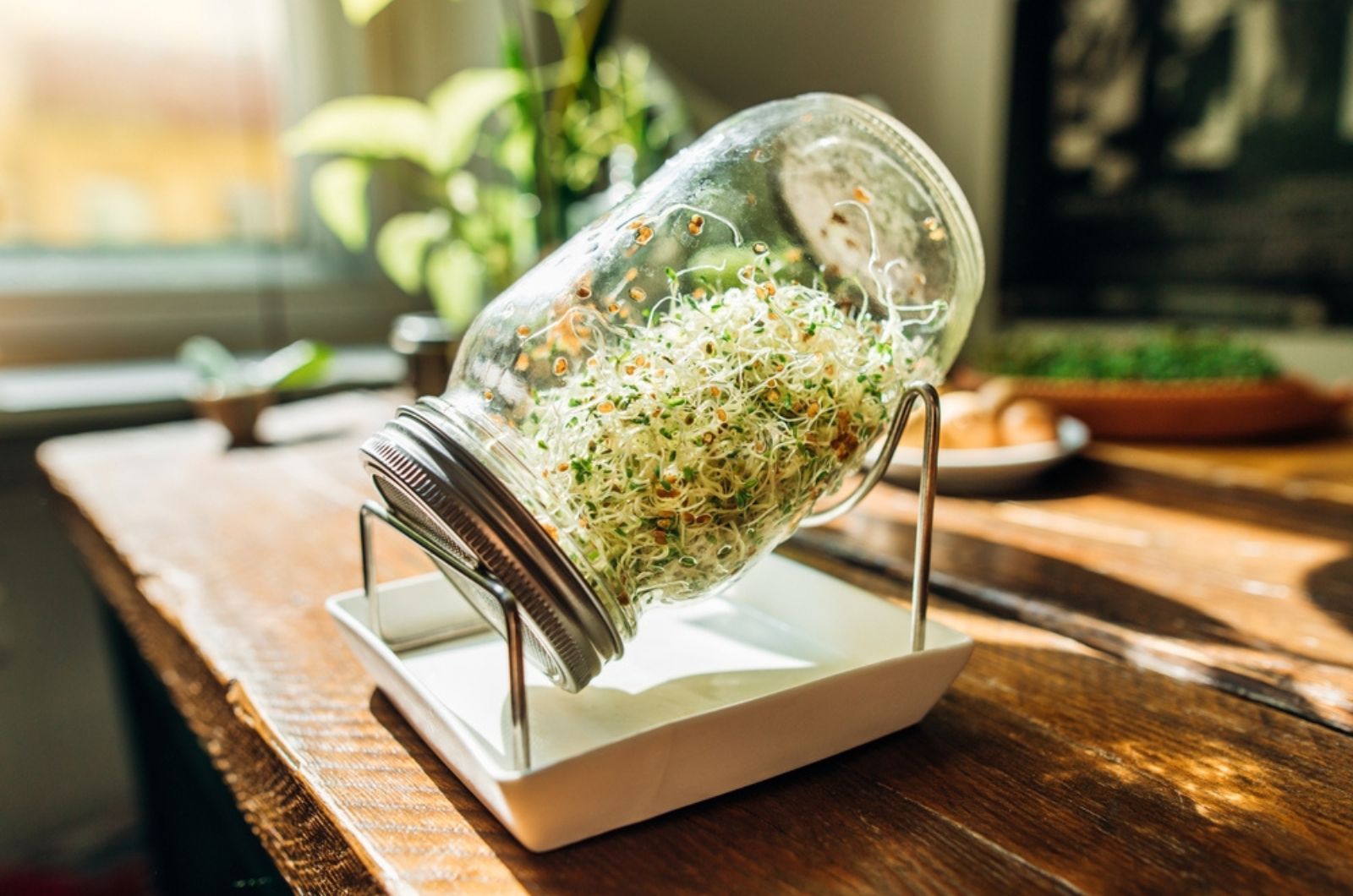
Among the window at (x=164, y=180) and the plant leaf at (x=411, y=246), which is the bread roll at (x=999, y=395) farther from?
the window at (x=164, y=180)

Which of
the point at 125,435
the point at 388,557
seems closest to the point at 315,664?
the point at 388,557

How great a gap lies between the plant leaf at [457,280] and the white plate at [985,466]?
2.15 ft

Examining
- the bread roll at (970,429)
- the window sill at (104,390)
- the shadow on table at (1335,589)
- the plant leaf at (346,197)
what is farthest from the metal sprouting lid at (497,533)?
the window sill at (104,390)

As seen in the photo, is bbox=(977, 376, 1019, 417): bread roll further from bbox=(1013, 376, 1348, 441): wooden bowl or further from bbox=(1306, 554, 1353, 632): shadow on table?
bbox=(1306, 554, 1353, 632): shadow on table

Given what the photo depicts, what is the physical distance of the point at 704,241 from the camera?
1.37 ft

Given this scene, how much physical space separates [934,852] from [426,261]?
1.17 meters

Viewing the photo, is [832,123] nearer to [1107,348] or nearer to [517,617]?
[517,617]

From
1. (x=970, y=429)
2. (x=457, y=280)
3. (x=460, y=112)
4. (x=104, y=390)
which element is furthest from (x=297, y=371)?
(x=970, y=429)

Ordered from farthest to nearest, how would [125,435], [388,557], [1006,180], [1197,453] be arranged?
[1006,180]
[125,435]
[1197,453]
[388,557]

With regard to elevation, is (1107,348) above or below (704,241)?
below

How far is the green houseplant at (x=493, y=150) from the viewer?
46.3 inches

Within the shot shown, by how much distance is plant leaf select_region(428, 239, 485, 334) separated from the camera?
4.18 ft

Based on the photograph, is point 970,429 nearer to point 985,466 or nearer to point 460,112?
point 985,466

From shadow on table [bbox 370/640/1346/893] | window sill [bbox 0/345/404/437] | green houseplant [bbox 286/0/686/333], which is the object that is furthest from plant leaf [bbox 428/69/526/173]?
shadow on table [bbox 370/640/1346/893]
